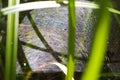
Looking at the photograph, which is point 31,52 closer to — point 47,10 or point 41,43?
point 41,43

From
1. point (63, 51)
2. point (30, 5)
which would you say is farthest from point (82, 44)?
point (30, 5)

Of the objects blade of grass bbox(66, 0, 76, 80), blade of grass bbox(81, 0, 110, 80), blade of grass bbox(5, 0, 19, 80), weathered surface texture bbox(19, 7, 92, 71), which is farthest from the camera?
weathered surface texture bbox(19, 7, 92, 71)

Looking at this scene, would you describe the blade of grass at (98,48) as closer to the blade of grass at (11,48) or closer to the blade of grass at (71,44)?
the blade of grass at (71,44)

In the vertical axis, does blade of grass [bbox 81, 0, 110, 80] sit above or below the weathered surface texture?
above

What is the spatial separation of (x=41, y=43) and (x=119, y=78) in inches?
9.6

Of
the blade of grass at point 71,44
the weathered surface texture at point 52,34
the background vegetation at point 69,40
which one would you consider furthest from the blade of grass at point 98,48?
the weathered surface texture at point 52,34

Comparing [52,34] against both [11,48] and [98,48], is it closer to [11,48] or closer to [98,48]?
[11,48]

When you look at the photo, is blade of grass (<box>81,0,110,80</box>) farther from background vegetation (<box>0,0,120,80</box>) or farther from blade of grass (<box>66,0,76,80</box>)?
blade of grass (<box>66,0,76,80</box>)

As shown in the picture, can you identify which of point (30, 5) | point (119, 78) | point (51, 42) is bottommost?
point (119, 78)

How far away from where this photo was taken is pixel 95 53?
11 cm

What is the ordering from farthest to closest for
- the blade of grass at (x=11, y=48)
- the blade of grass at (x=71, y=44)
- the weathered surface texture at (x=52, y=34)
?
the weathered surface texture at (x=52, y=34) → the blade of grass at (x=11, y=48) → the blade of grass at (x=71, y=44)

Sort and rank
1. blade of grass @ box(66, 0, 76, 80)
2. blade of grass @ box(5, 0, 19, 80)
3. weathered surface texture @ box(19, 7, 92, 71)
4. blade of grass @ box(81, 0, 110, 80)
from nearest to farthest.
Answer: blade of grass @ box(81, 0, 110, 80)
blade of grass @ box(66, 0, 76, 80)
blade of grass @ box(5, 0, 19, 80)
weathered surface texture @ box(19, 7, 92, 71)

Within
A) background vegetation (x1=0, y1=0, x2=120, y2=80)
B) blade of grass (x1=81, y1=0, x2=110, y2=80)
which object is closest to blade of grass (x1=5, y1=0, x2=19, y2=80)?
background vegetation (x1=0, y1=0, x2=120, y2=80)

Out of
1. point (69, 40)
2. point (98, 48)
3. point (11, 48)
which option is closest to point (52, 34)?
point (11, 48)
